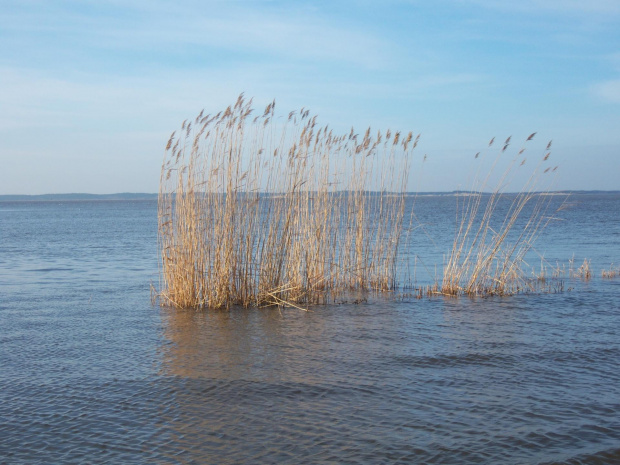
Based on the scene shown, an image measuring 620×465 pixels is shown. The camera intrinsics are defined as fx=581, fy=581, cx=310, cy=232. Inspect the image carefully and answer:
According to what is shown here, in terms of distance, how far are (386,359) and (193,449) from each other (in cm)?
294

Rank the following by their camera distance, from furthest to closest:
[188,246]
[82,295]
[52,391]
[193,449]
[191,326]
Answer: [82,295] < [188,246] < [191,326] < [52,391] < [193,449]

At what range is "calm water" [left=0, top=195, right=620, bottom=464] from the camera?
4520 millimetres

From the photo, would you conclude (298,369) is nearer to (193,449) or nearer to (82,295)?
Answer: (193,449)

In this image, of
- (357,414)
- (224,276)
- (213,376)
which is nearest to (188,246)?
(224,276)

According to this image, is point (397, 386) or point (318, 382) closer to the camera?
point (397, 386)

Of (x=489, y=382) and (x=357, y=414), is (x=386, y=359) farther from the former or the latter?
(x=357, y=414)

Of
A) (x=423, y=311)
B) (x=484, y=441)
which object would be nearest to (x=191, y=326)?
(x=423, y=311)

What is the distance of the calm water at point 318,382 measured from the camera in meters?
4.52

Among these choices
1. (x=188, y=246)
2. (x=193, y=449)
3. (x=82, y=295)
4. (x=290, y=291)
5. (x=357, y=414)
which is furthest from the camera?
(x=82, y=295)

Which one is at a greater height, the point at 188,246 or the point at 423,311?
the point at 188,246

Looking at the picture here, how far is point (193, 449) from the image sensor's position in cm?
453

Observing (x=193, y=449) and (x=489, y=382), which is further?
(x=489, y=382)

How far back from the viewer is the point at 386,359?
22.4 ft

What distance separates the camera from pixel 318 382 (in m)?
6.06
